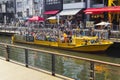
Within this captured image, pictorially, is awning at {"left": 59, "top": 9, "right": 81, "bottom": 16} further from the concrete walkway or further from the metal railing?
the concrete walkway

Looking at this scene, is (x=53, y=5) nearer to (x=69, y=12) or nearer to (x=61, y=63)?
(x=69, y=12)

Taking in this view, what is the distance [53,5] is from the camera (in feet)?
178

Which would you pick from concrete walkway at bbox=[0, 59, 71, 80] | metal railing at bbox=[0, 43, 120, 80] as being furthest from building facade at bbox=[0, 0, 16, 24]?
concrete walkway at bbox=[0, 59, 71, 80]

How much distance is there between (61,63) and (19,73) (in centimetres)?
177

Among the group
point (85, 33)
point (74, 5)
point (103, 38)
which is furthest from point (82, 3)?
point (103, 38)

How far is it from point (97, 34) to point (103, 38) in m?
1.12

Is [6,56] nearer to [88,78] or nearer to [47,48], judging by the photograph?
[88,78]

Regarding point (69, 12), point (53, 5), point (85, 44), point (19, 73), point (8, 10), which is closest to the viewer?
point (19, 73)

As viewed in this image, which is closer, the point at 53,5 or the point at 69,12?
the point at 69,12

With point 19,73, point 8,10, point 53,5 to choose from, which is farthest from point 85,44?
point 8,10

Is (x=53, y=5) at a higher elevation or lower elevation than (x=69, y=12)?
higher

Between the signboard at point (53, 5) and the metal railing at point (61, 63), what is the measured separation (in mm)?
38049

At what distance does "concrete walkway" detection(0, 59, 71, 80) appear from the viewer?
10.2m

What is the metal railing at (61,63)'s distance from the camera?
902 centimetres
